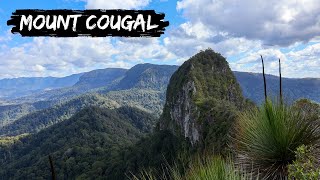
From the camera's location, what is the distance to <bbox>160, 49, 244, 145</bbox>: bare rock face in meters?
84.5

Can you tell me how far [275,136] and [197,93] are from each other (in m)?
89.3

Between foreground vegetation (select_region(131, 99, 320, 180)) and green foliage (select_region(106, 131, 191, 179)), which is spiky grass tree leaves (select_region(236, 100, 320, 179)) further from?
green foliage (select_region(106, 131, 191, 179))

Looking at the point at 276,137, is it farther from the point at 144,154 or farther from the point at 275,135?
the point at 144,154

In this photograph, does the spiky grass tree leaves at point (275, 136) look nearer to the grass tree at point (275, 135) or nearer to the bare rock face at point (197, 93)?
the grass tree at point (275, 135)

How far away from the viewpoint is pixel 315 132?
20.4ft

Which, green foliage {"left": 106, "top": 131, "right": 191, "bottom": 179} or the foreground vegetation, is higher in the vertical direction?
the foreground vegetation

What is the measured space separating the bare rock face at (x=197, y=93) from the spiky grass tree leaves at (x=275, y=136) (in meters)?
69.6

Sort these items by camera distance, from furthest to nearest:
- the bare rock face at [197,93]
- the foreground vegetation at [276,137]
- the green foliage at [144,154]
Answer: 1. the green foliage at [144,154]
2. the bare rock face at [197,93]
3. the foreground vegetation at [276,137]

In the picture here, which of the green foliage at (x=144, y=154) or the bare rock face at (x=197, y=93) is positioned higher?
the bare rock face at (x=197, y=93)

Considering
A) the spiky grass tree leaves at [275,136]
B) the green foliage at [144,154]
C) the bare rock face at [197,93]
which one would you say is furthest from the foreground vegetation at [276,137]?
the green foliage at [144,154]

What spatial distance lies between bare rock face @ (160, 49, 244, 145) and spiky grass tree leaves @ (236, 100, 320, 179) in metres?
69.6

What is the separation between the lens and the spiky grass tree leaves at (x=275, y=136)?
227 inches

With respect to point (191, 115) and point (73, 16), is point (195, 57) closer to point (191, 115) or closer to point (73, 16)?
point (191, 115)

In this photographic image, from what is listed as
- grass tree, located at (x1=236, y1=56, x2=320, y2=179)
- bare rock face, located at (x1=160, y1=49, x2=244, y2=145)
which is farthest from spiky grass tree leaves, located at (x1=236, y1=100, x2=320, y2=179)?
bare rock face, located at (x1=160, y1=49, x2=244, y2=145)
